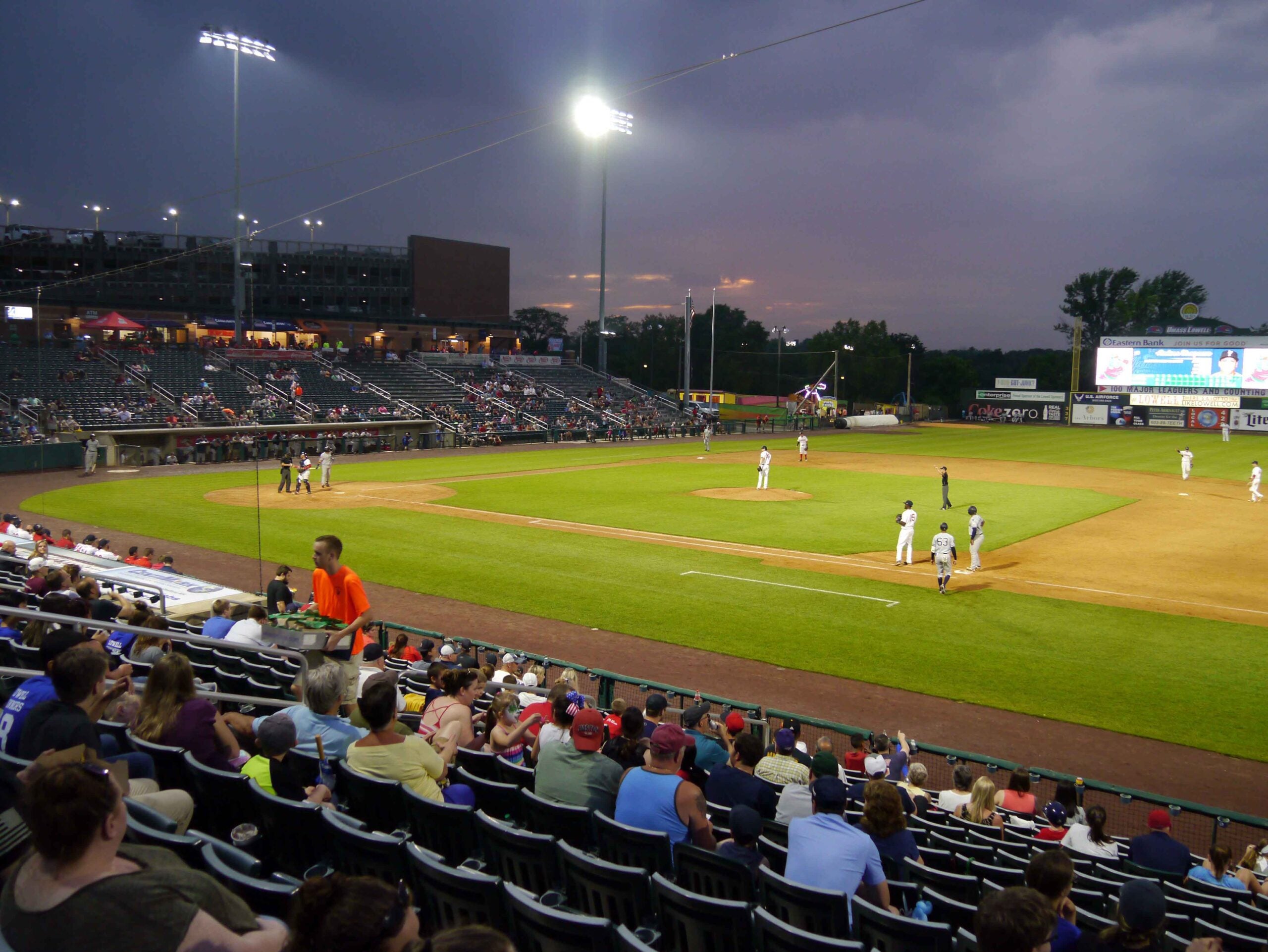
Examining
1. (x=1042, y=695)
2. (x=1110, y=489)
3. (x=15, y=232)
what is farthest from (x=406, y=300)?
(x=1042, y=695)

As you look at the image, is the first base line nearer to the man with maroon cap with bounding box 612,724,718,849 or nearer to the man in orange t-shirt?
the man in orange t-shirt

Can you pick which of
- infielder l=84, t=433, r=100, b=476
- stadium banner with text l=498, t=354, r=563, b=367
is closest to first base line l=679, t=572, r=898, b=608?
infielder l=84, t=433, r=100, b=476

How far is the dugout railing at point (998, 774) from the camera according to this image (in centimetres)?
913

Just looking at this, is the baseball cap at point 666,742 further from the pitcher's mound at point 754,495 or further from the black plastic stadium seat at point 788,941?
the pitcher's mound at point 754,495

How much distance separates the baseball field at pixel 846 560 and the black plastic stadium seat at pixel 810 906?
962 centimetres

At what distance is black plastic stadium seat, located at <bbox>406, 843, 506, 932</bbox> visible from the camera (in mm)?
4223

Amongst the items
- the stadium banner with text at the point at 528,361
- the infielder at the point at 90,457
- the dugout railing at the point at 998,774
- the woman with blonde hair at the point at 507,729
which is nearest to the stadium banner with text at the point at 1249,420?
the stadium banner with text at the point at 528,361

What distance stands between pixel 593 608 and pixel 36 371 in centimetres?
3655

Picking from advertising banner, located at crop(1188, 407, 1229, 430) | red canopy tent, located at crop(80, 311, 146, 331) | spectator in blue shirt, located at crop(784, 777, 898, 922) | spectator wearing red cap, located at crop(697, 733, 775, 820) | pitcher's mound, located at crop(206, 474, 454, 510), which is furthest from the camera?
advertising banner, located at crop(1188, 407, 1229, 430)

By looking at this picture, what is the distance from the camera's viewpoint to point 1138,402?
81.1 metres

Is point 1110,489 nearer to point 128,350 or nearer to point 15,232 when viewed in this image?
point 128,350

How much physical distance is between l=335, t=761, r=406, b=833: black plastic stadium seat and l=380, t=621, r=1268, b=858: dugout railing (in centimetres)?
531

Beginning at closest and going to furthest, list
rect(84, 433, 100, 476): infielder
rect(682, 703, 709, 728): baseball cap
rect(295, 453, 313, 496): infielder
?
rect(682, 703, 709, 728): baseball cap < rect(295, 453, 313, 496): infielder < rect(84, 433, 100, 476): infielder

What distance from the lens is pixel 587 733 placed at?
6348 mm
